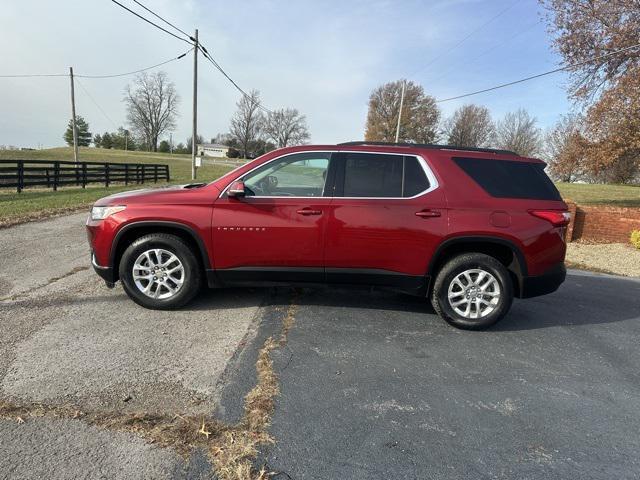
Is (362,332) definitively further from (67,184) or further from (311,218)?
(67,184)

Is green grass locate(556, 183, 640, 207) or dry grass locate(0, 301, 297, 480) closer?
dry grass locate(0, 301, 297, 480)

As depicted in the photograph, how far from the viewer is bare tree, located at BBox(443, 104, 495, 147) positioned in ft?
225

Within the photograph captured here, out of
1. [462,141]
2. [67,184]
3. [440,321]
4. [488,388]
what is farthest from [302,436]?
[462,141]

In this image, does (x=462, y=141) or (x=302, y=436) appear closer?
(x=302, y=436)

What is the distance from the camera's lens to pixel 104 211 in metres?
4.14

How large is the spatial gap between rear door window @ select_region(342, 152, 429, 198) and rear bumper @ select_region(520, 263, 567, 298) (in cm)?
142

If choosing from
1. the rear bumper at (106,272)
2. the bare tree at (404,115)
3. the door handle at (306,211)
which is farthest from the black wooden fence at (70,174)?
the bare tree at (404,115)

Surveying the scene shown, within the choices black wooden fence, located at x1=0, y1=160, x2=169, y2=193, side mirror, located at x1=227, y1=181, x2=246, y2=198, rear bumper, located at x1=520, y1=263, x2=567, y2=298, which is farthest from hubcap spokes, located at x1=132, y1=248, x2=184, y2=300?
black wooden fence, located at x1=0, y1=160, x2=169, y2=193

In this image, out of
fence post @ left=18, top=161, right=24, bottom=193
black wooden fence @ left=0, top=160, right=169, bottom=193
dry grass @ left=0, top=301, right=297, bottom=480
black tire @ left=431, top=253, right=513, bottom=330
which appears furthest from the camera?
black wooden fence @ left=0, top=160, right=169, bottom=193

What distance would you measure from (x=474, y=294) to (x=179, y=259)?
9.88 ft

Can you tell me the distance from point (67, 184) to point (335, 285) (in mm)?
16797

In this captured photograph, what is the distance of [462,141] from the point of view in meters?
67.5

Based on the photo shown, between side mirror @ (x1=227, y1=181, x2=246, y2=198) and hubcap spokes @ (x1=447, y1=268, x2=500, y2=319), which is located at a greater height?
side mirror @ (x1=227, y1=181, x2=246, y2=198)

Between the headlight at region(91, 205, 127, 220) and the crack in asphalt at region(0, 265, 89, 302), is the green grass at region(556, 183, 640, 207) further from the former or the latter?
the crack in asphalt at region(0, 265, 89, 302)
